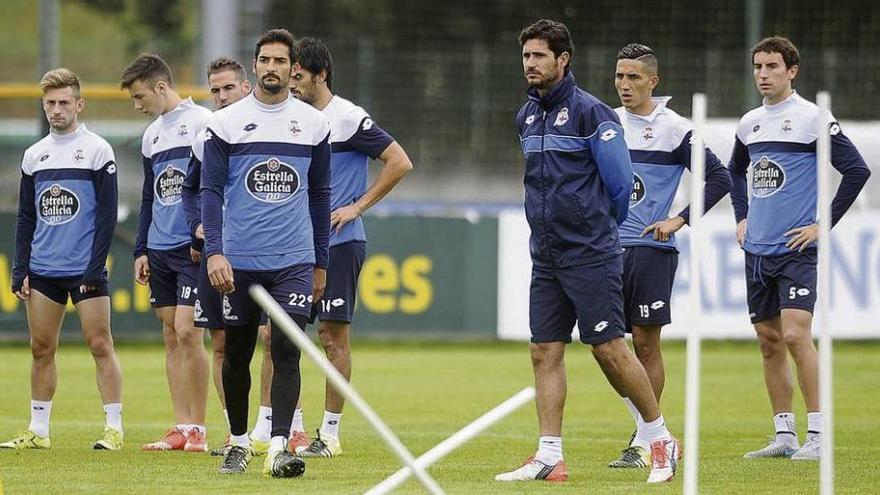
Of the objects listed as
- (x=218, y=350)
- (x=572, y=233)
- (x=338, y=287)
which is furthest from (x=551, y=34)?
(x=218, y=350)

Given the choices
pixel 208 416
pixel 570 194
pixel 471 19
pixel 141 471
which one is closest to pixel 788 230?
pixel 570 194

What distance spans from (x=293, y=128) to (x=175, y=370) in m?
2.36

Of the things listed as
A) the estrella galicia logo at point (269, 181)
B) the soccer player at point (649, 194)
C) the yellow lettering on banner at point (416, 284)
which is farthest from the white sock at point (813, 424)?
A: the yellow lettering on banner at point (416, 284)

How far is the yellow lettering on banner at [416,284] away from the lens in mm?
19734

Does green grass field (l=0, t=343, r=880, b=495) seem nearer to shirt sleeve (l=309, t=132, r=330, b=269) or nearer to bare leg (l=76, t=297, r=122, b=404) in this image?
bare leg (l=76, t=297, r=122, b=404)

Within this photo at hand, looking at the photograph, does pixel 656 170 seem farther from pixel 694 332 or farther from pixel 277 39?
pixel 694 332

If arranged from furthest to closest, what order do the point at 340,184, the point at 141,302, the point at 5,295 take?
1. the point at 141,302
2. the point at 5,295
3. the point at 340,184

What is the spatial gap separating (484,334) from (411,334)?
86 centimetres

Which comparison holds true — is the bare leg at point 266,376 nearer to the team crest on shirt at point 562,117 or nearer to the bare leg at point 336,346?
the bare leg at point 336,346

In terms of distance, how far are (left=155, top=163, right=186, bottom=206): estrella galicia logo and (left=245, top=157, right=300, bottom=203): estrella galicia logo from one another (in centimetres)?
176

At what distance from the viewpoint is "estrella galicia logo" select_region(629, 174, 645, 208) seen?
393 inches

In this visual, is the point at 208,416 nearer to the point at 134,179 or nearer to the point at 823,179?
the point at 823,179

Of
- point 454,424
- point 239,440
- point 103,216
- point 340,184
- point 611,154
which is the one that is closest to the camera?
point 611,154

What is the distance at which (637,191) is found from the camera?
1003cm
